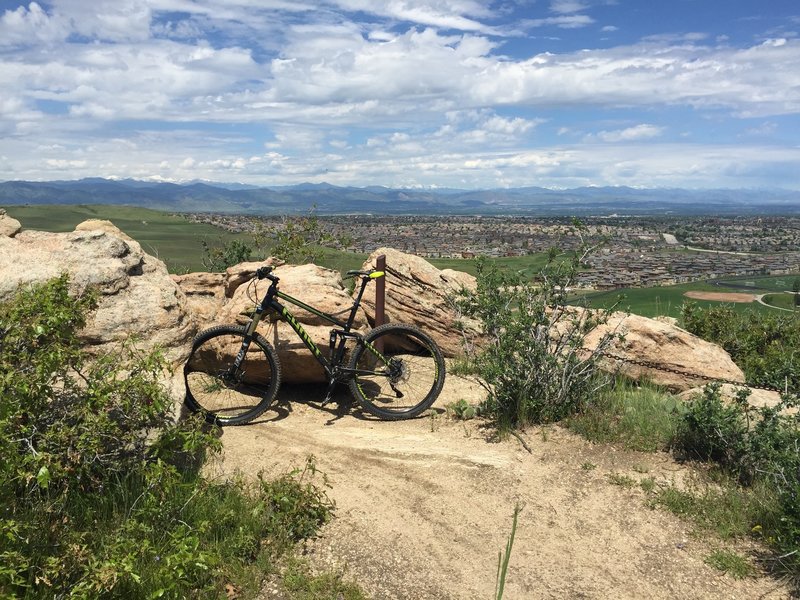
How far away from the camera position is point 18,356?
4285mm

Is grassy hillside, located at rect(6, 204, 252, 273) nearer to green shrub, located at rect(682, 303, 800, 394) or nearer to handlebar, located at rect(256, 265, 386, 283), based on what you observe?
handlebar, located at rect(256, 265, 386, 283)

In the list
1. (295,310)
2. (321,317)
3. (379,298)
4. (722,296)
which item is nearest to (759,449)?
(321,317)

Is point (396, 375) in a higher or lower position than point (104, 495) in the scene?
higher

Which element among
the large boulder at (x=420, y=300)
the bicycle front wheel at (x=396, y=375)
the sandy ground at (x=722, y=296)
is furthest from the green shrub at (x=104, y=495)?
the sandy ground at (x=722, y=296)

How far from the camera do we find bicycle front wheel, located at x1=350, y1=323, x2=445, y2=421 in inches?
296

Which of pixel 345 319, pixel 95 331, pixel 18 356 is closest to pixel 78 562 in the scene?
pixel 18 356

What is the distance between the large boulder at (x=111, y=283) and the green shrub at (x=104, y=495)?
1.50 m

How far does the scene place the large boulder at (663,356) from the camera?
339 inches

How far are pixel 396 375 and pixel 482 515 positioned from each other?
2747 millimetres

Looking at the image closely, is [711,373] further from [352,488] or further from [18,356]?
[18,356]

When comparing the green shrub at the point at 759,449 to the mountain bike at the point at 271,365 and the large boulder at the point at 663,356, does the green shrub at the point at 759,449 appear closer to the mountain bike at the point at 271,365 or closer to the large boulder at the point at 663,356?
the large boulder at the point at 663,356

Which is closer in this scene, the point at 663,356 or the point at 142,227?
the point at 663,356

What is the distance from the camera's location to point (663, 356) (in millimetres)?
8953

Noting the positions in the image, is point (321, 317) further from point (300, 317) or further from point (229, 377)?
point (229, 377)
